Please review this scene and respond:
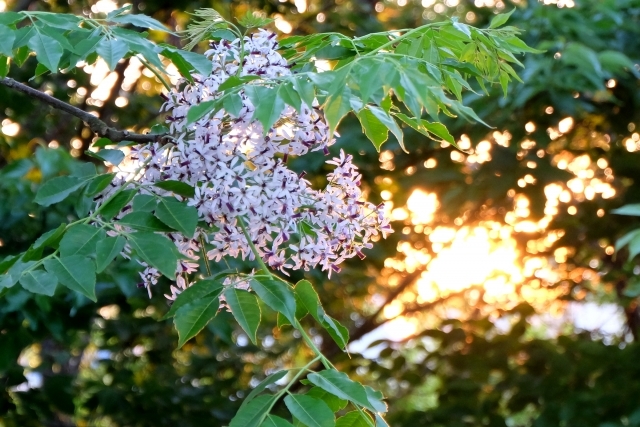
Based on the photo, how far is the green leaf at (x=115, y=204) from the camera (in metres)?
0.91

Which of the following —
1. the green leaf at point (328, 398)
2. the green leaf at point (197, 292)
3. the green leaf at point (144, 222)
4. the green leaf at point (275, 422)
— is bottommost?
the green leaf at point (328, 398)

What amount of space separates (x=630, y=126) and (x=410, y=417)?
1094mm

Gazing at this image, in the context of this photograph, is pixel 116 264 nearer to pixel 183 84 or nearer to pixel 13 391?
pixel 13 391

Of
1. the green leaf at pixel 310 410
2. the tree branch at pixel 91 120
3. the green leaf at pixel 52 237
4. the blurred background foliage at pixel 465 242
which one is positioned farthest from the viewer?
the blurred background foliage at pixel 465 242

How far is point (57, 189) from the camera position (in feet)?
3.30

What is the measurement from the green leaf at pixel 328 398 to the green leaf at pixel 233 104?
0.31 metres

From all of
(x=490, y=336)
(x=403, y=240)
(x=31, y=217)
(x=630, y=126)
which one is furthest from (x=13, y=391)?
(x=630, y=126)

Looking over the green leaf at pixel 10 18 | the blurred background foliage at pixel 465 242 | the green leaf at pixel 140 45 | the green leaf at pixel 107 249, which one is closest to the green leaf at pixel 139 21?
the green leaf at pixel 140 45

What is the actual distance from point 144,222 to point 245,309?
0.49 feet

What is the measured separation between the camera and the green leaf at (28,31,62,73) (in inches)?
38.3

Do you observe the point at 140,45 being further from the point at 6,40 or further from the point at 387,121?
the point at 387,121

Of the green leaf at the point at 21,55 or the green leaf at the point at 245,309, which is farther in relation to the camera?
the green leaf at the point at 21,55

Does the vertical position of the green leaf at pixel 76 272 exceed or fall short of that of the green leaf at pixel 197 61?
it falls short

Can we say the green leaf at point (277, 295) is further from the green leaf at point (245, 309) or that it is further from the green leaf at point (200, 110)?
the green leaf at point (200, 110)
